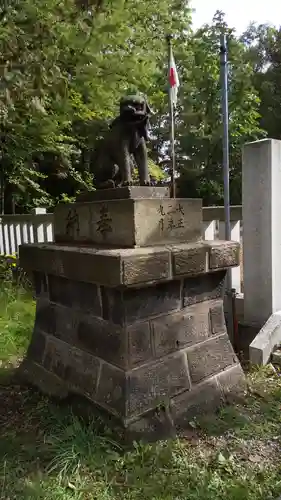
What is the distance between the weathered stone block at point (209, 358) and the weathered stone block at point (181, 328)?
2.3 inches

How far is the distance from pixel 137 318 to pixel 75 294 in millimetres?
509

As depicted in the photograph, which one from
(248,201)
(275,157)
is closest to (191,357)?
(248,201)

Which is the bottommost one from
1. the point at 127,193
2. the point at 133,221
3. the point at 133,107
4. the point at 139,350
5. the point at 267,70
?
the point at 139,350

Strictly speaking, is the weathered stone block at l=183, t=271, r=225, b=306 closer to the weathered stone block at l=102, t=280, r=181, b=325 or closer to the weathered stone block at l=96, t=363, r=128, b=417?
the weathered stone block at l=102, t=280, r=181, b=325

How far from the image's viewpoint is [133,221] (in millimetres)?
2082

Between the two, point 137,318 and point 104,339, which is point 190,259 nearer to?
point 137,318

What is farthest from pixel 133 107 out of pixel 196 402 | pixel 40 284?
pixel 196 402

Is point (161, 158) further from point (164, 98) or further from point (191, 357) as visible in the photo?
point (191, 357)

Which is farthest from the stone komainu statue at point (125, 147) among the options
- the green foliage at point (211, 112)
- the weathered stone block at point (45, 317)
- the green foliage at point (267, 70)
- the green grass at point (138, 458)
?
the green foliage at point (267, 70)

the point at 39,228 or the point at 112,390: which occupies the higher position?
the point at 39,228

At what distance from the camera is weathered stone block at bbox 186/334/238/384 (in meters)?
2.38

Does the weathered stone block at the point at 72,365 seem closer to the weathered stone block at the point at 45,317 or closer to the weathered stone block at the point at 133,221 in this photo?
the weathered stone block at the point at 45,317

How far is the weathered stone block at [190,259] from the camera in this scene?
215 centimetres

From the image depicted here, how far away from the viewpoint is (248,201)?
10.5ft
